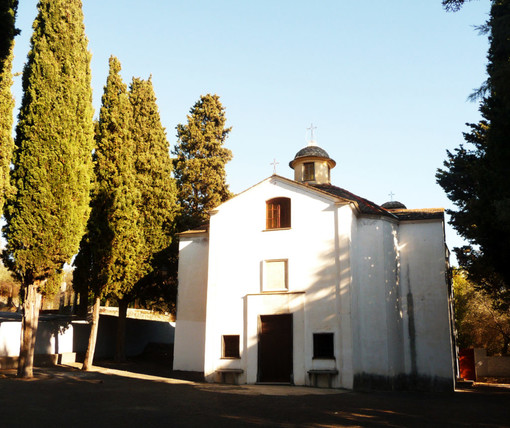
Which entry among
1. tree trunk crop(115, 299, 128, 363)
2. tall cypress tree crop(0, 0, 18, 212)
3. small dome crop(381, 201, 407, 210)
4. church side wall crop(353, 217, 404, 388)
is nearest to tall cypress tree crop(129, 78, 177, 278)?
tree trunk crop(115, 299, 128, 363)

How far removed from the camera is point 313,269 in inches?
740

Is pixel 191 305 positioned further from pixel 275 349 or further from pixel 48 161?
pixel 48 161

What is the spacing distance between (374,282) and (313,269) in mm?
2551

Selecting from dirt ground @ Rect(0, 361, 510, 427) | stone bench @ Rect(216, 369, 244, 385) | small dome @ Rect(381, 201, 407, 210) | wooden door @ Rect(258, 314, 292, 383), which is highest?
small dome @ Rect(381, 201, 407, 210)

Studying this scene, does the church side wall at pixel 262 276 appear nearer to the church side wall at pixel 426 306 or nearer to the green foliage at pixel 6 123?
the church side wall at pixel 426 306

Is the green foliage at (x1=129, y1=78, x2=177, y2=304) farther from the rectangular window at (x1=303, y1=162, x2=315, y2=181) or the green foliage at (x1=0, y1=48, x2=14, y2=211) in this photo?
the green foliage at (x1=0, y1=48, x2=14, y2=211)

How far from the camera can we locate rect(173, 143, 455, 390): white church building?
18.0 m

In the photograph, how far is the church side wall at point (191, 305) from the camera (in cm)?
2212

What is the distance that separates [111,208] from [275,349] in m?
9.47

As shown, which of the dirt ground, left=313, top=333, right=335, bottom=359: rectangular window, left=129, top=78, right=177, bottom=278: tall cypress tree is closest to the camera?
the dirt ground

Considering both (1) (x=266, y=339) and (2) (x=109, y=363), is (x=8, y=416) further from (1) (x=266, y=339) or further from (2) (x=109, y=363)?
(2) (x=109, y=363)

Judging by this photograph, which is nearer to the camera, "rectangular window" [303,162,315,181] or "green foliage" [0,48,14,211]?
"green foliage" [0,48,14,211]

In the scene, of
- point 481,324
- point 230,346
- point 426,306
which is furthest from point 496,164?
point 481,324

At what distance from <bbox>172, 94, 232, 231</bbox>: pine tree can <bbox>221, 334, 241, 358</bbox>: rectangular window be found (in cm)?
1239
